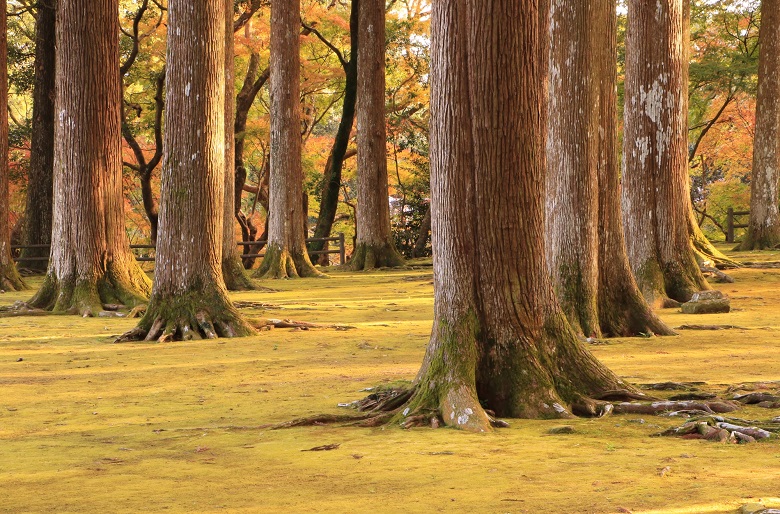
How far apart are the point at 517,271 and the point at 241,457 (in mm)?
2309

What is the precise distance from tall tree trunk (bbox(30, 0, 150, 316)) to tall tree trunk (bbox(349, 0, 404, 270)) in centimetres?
1114

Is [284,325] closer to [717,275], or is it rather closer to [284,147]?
[717,275]

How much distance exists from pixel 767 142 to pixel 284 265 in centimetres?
1217

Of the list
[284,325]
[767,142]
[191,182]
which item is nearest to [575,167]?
[284,325]

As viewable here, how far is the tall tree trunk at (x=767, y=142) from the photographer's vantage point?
24.4 m

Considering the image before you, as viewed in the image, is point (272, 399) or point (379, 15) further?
point (379, 15)

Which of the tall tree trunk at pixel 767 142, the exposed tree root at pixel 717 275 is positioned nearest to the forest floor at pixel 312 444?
the exposed tree root at pixel 717 275

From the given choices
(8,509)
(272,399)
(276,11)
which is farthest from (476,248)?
(276,11)

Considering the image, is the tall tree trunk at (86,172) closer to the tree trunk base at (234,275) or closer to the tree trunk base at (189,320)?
the tree trunk base at (189,320)

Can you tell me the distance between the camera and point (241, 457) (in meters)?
5.41

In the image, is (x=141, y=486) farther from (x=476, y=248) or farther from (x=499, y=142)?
(x=499, y=142)

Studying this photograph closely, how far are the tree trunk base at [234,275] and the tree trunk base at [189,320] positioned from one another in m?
7.03

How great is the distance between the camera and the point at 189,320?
11.6 metres

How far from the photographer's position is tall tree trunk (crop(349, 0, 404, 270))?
2519cm
